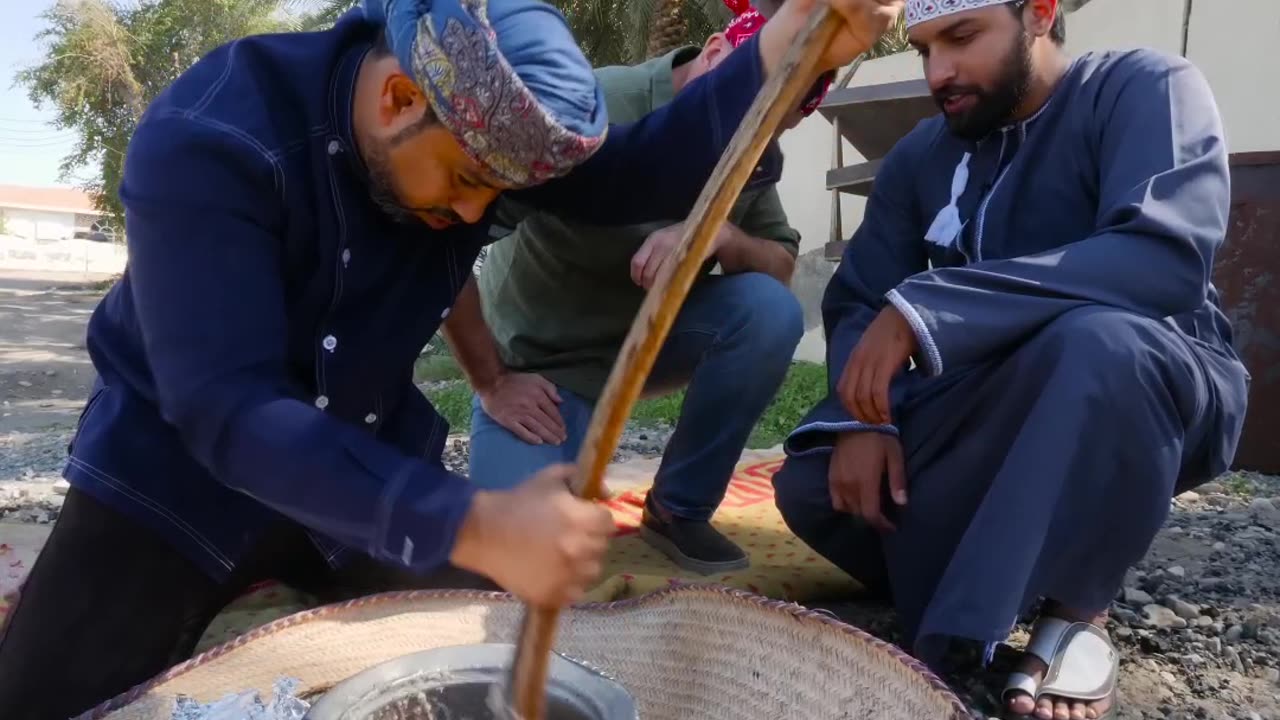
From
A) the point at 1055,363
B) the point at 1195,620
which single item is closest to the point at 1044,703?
the point at 1055,363

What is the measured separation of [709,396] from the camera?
2.59 meters

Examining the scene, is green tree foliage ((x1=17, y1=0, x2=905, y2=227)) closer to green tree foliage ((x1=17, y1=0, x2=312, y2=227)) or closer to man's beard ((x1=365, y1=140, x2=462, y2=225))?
green tree foliage ((x1=17, y1=0, x2=312, y2=227))

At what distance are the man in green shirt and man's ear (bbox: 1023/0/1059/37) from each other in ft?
1.97

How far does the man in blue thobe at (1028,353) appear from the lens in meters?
1.80

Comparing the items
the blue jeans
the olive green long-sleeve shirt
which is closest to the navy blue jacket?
the blue jeans

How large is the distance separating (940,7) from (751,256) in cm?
75

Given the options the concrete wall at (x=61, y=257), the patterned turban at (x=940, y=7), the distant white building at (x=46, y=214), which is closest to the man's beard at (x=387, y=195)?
the patterned turban at (x=940, y=7)

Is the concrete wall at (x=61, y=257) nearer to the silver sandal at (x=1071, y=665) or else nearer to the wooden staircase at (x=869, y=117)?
the wooden staircase at (x=869, y=117)

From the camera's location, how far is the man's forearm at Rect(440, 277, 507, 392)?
93.3 inches

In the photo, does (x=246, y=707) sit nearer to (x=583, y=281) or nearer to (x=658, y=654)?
(x=658, y=654)

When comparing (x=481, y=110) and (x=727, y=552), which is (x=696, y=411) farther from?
(x=481, y=110)

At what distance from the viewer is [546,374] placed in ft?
8.96

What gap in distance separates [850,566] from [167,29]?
25131 mm

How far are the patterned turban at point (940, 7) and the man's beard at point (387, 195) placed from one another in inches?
45.0
